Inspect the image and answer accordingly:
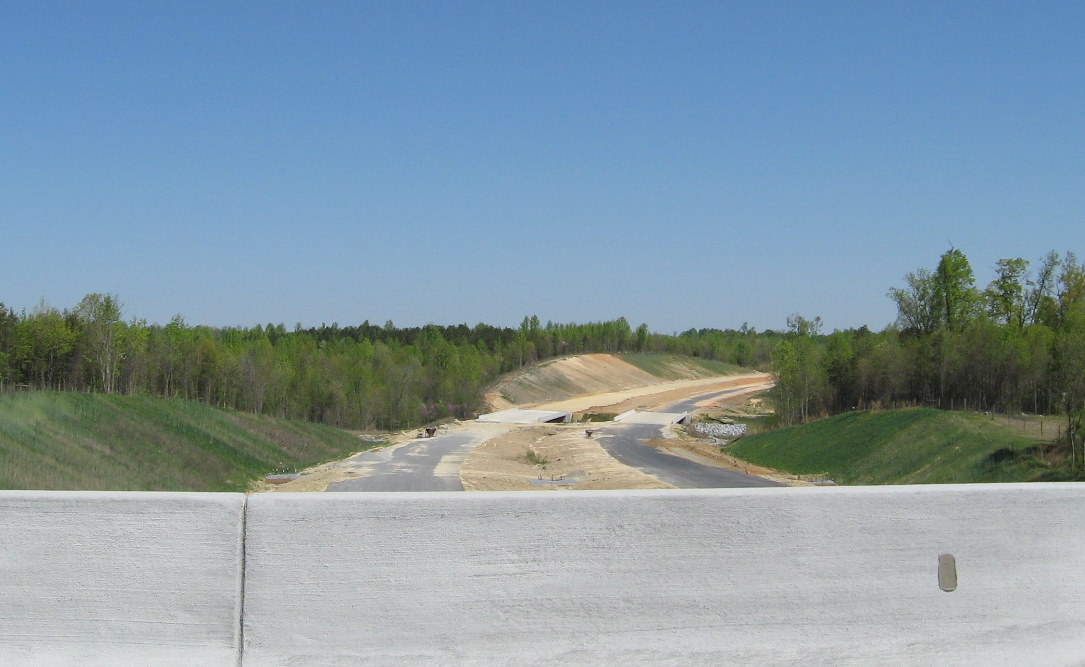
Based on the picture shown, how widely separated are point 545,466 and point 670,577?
177 feet

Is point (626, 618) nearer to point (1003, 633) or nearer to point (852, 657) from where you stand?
point (852, 657)

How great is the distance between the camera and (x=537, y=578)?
511 centimetres

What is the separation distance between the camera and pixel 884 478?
40.2m

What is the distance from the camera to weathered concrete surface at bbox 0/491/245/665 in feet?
16.0

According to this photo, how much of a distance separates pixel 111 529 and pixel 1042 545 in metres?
4.96

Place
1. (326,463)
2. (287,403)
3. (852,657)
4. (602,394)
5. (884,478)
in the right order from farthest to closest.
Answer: (602,394), (287,403), (326,463), (884,478), (852,657)

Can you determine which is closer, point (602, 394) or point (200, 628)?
point (200, 628)

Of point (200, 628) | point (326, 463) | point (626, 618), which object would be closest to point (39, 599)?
point (200, 628)

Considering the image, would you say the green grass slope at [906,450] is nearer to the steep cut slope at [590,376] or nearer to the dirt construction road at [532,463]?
the dirt construction road at [532,463]

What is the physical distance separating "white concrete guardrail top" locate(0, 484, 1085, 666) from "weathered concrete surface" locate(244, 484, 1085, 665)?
10 mm

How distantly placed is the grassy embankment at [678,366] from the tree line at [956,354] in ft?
246

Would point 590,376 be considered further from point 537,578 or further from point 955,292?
point 537,578

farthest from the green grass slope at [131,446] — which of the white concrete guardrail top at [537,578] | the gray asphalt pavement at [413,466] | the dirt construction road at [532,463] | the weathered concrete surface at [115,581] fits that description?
A: the white concrete guardrail top at [537,578]

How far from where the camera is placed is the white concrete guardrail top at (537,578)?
16.1 ft
